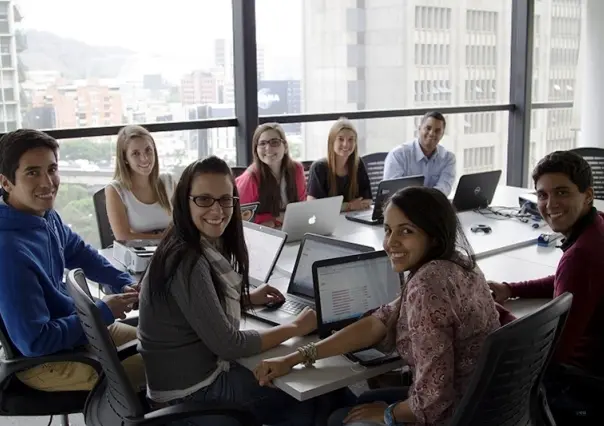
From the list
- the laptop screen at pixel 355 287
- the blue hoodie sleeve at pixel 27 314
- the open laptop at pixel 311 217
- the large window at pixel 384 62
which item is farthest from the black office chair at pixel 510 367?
the large window at pixel 384 62

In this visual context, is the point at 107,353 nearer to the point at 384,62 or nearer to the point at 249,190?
the point at 249,190

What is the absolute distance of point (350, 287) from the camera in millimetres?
2176

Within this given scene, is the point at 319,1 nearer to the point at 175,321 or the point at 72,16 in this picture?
the point at 72,16

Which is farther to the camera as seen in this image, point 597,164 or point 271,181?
point 597,164

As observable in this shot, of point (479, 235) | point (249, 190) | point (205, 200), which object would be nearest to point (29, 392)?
point (205, 200)

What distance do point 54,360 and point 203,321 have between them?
57 cm

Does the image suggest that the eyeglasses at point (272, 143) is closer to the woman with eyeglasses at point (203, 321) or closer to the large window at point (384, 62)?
the large window at point (384, 62)

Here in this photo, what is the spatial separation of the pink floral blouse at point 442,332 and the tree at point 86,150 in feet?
10.4

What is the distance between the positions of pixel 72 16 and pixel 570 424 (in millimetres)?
3884

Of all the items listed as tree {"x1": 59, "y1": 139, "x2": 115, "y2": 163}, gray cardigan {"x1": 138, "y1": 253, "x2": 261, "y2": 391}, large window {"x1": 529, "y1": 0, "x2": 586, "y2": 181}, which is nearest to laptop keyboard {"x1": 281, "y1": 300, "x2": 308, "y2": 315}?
gray cardigan {"x1": 138, "y1": 253, "x2": 261, "y2": 391}

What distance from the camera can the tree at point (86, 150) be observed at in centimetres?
444

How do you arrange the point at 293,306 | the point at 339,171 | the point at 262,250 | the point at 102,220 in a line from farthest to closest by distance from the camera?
the point at 339,171 < the point at 102,220 < the point at 262,250 < the point at 293,306

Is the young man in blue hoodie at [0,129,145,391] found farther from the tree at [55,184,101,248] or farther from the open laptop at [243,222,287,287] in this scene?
the tree at [55,184,101,248]

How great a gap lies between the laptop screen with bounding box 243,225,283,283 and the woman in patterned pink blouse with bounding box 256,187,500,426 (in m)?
0.70
